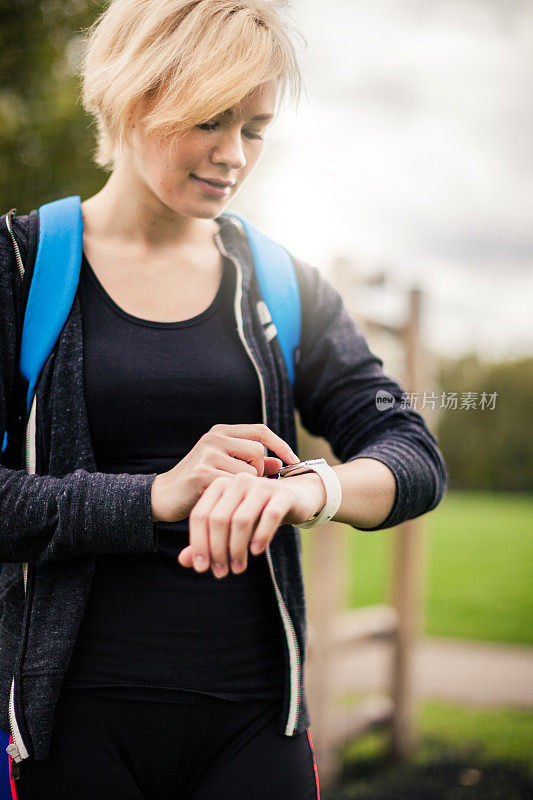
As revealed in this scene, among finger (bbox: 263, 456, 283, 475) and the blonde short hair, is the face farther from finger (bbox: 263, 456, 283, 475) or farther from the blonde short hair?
finger (bbox: 263, 456, 283, 475)

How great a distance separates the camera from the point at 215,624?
1485 millimetres

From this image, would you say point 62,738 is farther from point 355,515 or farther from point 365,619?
point 365,619

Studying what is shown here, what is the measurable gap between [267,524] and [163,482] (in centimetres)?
21

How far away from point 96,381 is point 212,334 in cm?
25

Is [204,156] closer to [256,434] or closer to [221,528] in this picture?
[256,434]

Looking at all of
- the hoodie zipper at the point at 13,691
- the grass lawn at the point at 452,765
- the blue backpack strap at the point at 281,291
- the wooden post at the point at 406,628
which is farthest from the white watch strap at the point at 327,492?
the wooden post at the point at 406,628

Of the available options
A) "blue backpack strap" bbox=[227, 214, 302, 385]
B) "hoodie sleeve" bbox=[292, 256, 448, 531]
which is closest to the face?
"blue backpack strap" bbox=[227, 214, 302, 385]

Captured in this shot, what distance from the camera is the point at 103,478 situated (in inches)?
52.2

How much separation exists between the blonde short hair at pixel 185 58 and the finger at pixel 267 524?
72cm

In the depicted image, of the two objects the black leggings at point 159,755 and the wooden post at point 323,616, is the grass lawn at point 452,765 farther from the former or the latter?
the black leggings at point 159,755

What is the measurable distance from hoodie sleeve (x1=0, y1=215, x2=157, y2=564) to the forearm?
27 cm

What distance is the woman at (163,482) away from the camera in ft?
4.47

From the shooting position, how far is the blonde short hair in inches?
56.5

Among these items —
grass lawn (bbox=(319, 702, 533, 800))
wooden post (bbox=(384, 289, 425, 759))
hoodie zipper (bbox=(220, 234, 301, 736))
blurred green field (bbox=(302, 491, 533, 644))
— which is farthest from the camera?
blurred green field (bbox=(302, 491, 533, 644))
